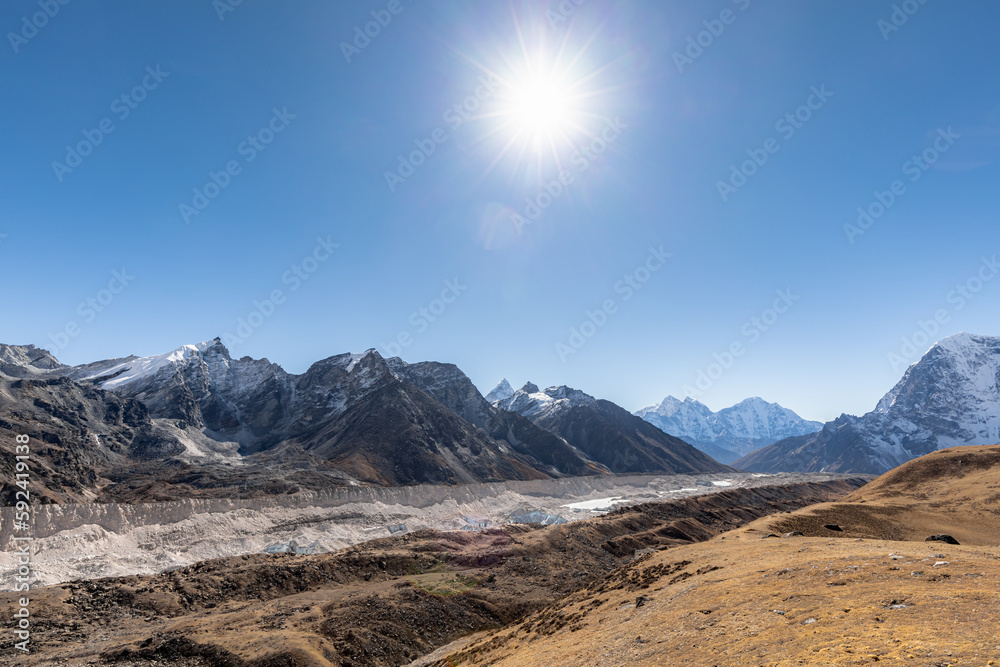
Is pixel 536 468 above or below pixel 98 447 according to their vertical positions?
below

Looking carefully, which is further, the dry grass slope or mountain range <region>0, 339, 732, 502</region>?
mountain range <region>0, 339, 732, 502</region>

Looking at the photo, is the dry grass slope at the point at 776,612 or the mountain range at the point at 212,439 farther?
the mountain range at the point at 212,439

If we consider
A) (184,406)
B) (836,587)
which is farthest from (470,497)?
(184,406)

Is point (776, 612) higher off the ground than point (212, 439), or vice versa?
point (212, 439)

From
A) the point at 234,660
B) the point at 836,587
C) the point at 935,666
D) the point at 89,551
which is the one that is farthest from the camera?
the point at 89,551

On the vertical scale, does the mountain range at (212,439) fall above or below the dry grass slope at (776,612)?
above

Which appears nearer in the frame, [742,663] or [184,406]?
[742,663]

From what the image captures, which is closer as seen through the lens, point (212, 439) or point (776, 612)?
point (776, 612)

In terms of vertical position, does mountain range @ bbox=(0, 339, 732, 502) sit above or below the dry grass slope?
above

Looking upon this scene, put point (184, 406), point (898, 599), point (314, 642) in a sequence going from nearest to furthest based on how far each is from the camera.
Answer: point (898, 599) < point (314, 642) < point (184, 406)

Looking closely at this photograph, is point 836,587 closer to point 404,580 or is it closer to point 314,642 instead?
point 314,642

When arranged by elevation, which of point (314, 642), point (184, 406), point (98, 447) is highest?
point (184, 406)
